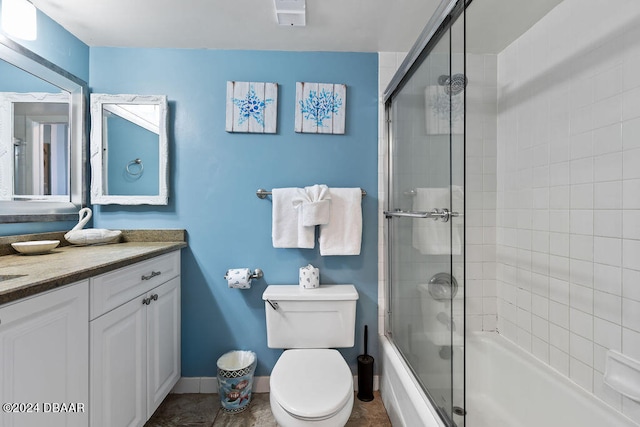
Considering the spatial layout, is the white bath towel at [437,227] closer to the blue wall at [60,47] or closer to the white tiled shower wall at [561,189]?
the white tiled shower wall at [561,189]

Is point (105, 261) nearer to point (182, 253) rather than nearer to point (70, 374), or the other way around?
point (70, 374)

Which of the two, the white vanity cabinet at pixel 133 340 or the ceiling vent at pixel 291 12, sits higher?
the ceiling vent at pixel 291 12

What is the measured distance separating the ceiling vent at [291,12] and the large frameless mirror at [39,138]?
1.21 m

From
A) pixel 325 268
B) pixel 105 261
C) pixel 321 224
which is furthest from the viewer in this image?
pixel 325 268

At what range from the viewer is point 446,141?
3.47 ft

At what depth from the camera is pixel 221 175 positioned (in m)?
1.84

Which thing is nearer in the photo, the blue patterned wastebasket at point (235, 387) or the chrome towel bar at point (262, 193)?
the blue patterned wastebasket at point (235, 387)

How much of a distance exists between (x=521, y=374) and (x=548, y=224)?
30.1 inches

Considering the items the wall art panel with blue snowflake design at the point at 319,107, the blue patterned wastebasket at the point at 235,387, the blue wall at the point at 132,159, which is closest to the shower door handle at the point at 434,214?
the wall art panel with blue snowflake design at the point at 319,107

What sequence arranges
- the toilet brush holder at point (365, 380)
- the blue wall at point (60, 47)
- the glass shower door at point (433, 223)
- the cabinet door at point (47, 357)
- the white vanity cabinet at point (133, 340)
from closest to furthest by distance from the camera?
the cabinet door at point (47, 357)
the glass shower door at point (433, 223)
the white vanity cabinet at point (133, 340)
the blue wall at point (60, 47)
the toilet brush holder at point (365, 380)

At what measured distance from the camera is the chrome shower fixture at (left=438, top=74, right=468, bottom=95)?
3.28ft

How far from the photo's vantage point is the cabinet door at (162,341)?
1.46 metres

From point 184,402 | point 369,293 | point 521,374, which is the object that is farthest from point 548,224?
point 184,402

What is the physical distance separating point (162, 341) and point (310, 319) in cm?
78
